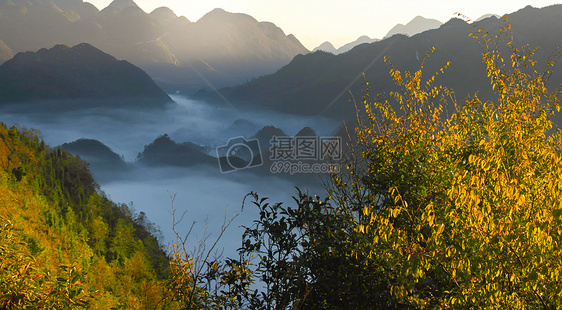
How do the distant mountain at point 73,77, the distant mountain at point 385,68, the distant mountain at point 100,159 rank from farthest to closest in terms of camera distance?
the distant mountain at point 73,77
the distant mountain at point 100,159
the distant mountain at point 385,68

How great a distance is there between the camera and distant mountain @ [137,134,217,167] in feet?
454

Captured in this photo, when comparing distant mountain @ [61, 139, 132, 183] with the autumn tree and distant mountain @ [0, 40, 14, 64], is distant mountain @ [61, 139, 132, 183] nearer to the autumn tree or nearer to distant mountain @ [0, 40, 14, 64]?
distant mountain @ [0, 40, 14, 64]

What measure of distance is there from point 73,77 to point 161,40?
39.0 meters

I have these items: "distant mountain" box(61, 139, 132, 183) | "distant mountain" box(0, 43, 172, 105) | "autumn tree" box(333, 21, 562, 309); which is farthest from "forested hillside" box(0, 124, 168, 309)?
"distant mountain" box(0, 43, 172, 105)

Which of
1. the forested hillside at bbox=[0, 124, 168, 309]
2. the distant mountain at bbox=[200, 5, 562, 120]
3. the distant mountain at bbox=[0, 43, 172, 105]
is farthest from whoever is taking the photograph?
the distant mountain at bbox=[0, 43, 172, 105]

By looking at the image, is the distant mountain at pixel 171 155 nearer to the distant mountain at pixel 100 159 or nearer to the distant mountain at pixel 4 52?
the distant mountain at pixel 100 159

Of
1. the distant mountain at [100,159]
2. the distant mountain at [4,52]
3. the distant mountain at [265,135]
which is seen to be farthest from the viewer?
the distant mountain at [265,135]

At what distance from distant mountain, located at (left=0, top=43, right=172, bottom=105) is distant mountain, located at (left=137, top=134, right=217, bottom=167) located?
29.5 m

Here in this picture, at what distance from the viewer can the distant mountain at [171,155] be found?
5448 inches

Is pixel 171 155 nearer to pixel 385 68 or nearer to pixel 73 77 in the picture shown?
pixel 73 77

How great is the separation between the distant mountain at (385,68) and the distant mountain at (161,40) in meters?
12.2

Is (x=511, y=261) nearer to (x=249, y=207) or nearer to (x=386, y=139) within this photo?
(x=386, y=139)

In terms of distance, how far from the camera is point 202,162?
138375mm

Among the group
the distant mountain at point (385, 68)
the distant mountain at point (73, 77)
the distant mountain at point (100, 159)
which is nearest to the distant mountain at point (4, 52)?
the distant mountain at point (73, 77)
